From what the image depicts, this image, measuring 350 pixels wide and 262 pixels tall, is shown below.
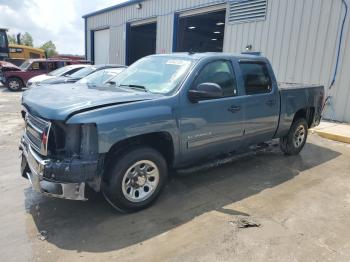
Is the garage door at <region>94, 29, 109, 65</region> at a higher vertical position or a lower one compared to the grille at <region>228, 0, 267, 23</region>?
lower

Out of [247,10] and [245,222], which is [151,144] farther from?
[247,10]

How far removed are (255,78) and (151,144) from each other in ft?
7.34

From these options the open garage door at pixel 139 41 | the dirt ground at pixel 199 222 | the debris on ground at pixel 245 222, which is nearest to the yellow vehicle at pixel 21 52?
the open garage door at pixel 139 41

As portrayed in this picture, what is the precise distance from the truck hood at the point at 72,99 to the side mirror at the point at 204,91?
449 mm

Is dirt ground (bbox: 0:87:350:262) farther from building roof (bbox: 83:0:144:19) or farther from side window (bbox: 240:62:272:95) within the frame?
building roof (bbox: 83:0:144:19)

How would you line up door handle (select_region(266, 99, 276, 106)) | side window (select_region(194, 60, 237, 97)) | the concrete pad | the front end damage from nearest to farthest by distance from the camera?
the front end damage < side window (select_region(194, 60, 237, 97)) < door handle (select_region(266, 99, 276, 106)) < the concrete pad

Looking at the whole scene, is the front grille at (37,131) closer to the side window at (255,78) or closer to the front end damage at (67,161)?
the front end damage at (67,161)

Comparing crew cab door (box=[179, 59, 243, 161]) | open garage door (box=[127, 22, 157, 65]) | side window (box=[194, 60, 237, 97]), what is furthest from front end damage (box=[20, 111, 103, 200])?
open garage door (box=[127, 22, 157, 65])

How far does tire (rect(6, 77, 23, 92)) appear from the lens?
16953 mm

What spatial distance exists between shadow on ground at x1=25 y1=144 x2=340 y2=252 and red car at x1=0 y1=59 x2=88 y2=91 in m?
14.0

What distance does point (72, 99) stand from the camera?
11.6ft

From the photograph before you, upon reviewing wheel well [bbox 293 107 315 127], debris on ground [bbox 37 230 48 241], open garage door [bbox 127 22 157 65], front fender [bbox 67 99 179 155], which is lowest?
debris on ground [bbox 37 230 48 241]

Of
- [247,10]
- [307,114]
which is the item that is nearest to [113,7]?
[247,10]

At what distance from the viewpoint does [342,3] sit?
29.9 ft
